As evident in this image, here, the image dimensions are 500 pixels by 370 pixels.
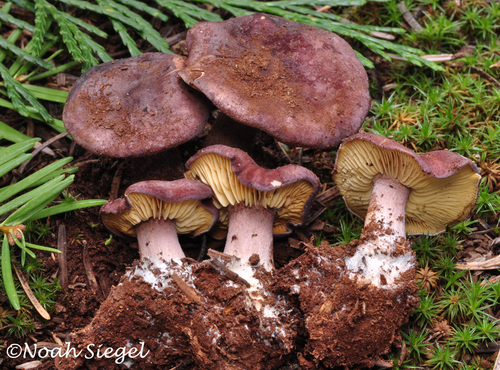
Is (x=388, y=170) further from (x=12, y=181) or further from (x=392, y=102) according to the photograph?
(x=12, y=181)

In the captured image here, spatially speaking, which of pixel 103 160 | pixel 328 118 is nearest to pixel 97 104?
pixel 103 160

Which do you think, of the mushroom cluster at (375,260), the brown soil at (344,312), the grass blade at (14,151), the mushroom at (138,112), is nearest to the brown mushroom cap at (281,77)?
the mushroom at (138,112)

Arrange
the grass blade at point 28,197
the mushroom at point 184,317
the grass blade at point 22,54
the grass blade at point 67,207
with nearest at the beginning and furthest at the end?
the mushroom at point 184,317, the grass blade at point 28,197, the grass blade at point 67,207, the grass blade at point 22,54

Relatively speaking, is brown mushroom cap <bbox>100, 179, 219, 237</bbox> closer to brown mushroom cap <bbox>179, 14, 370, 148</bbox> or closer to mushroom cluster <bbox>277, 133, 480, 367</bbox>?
brown mushroom cap <bbox>179, 14, 370, 148</bbox>

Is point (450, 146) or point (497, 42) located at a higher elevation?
point (497, 42)

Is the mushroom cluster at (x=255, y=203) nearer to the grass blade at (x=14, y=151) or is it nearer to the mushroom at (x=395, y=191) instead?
the mushroom at (x=395, y=191)

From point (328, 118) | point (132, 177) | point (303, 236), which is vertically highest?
point (328, 118)

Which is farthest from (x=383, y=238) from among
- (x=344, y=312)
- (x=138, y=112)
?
(x=138, y=112)
